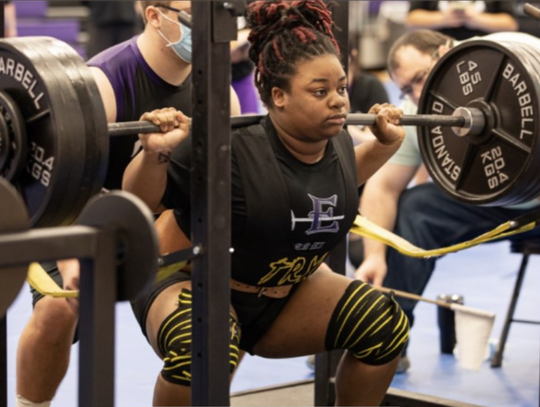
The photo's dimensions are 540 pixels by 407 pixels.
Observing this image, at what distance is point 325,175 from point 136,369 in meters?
1.96

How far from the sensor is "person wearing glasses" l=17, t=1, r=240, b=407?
120 inches

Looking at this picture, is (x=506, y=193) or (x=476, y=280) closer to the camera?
(x=506, y=193)

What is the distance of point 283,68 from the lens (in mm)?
2717

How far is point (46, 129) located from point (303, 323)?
95 cm

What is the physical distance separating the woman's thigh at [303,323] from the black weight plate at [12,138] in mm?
886

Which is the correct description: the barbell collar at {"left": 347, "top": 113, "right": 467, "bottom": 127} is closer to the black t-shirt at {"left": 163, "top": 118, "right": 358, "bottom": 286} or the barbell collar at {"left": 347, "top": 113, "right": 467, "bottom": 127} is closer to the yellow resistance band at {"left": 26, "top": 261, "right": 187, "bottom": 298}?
the black t-shirt at {"left": 163, "top": 118, "right": 358, "bottom": 286}

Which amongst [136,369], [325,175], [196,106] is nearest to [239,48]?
[136,369]

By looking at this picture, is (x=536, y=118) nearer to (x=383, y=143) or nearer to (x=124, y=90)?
(x=383, y=143)

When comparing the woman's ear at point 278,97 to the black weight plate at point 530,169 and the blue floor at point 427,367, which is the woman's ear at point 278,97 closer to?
the black weight plate at point 530,169

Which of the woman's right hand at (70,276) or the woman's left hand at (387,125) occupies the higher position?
the woman's left hand at (387,125)

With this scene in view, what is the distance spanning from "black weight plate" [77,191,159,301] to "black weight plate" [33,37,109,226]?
44cm

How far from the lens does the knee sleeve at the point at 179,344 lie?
256 centimetres

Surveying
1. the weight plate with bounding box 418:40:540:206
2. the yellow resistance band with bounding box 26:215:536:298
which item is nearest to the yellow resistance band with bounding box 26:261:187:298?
the yellow resistance band with bounding box 26:215:536:298

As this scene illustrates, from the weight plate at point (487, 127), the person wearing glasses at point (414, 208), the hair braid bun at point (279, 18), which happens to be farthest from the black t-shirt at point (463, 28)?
the hair braid bun at point (279, 18)
